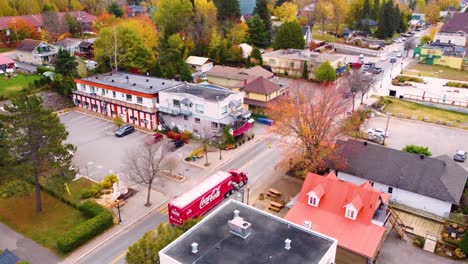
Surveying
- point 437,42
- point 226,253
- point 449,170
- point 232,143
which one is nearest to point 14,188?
point 226,253

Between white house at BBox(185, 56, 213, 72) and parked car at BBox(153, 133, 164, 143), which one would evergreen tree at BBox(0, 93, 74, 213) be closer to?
parked car at BBox(153, 133, 164, 143)

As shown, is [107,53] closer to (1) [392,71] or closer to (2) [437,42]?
(1) [392,71]

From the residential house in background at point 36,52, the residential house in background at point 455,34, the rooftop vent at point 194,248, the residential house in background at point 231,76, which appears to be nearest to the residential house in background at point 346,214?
the rooftop vent at point 194,248

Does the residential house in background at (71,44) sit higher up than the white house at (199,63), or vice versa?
the residential house in background at (71,44)

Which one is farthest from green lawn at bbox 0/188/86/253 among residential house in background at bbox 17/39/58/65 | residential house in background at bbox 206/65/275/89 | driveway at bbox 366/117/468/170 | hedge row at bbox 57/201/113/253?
residential house in background at bbox 17/39/58/65

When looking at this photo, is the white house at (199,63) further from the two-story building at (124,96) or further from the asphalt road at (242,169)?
the asphalt road at (242,169)
